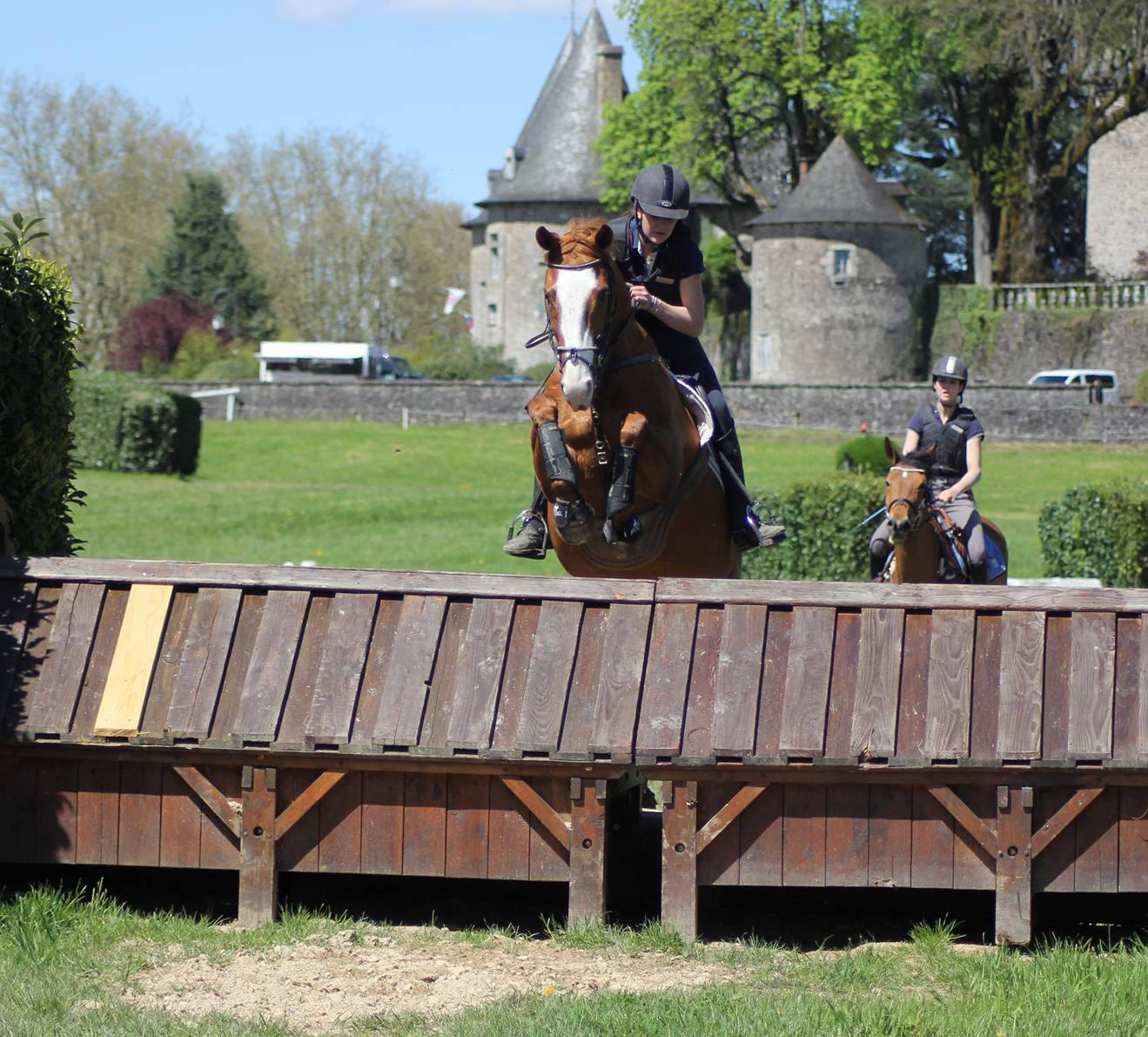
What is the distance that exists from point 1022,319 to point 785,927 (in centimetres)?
5493

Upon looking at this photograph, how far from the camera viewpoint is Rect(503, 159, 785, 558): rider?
821 centimetres

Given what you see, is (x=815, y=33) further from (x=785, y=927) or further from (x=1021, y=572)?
(x=785, y=927)

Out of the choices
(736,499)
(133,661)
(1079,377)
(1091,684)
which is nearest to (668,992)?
(1091,684)

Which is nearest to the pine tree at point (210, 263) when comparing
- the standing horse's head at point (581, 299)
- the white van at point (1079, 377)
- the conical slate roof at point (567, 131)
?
the conical slate roof at point (567, 131)

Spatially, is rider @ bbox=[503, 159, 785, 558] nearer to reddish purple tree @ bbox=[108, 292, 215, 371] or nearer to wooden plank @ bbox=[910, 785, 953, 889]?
wooden plank @ bbox=[910, 785, 953, 889]

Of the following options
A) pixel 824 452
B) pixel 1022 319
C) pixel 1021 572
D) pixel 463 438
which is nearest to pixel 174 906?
pixel 1021 572

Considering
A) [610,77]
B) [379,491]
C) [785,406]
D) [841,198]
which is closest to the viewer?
[379,491]

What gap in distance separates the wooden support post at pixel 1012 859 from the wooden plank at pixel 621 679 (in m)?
1.59

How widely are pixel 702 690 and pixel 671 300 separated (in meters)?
2.41

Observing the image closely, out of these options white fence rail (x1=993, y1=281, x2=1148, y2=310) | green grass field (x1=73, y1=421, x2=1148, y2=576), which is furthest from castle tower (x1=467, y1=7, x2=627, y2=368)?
green grass field (x1=73, y1=421, x2=1148, y2=576)

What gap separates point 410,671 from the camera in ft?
23.3

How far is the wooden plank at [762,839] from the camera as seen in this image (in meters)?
6.94

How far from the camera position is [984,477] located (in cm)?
3734

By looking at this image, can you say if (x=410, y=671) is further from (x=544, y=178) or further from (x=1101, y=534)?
(x=544, y=178)
